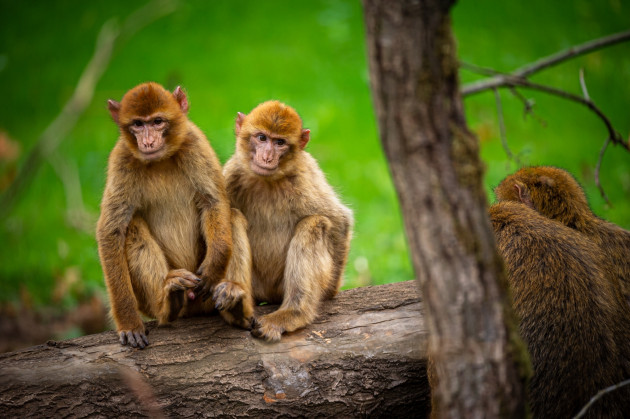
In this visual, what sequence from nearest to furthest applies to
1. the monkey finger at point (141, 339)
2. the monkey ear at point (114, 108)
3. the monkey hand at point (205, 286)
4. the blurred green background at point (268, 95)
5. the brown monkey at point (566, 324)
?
the brown monkey at point (566, 324) < the monkey finger at point (141, 339) < the monkey hand at point (205, 286) < the monkey ear at point (114, 108) < the blurred green background at point (268, 95)

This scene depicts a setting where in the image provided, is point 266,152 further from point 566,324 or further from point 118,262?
point 566,324

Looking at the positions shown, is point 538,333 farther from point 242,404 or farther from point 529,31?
point 529,31

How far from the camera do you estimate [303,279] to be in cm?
497

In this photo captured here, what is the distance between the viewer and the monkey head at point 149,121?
4.83 m

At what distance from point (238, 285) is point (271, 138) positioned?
125cm

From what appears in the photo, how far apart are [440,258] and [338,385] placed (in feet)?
6.30

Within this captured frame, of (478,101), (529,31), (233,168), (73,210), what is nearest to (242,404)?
(233,168)

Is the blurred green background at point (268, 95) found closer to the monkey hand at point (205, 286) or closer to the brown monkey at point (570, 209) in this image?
the brown monkey at point (570, 209)

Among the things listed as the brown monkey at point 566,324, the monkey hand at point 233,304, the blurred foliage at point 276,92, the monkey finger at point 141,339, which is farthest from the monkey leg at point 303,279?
the blurred foliage at point 276,92

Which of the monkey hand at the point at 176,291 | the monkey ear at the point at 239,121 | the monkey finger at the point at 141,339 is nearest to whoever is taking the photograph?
the monkey finger at the point at 141,339

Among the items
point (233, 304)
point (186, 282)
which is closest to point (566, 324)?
point (233, 304)

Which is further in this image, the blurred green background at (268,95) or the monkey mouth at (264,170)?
the blurred green background at (268,95)

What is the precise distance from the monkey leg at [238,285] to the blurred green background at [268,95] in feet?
10.6

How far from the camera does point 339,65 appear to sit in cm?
1203
